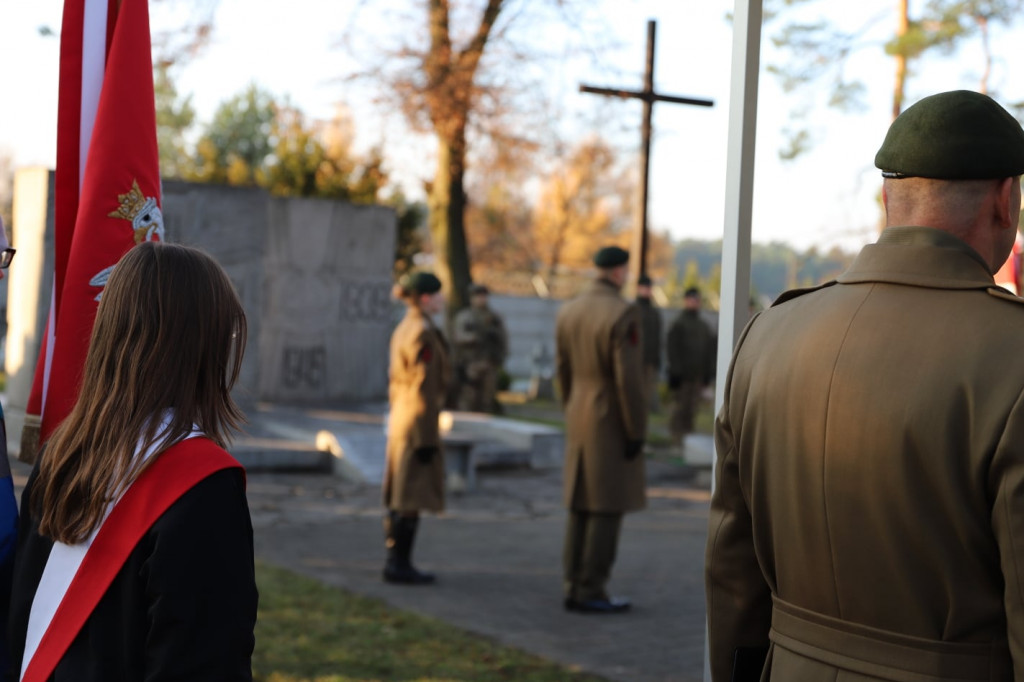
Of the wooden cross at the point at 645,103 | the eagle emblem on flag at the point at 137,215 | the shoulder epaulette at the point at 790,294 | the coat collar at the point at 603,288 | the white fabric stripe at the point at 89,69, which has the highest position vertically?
the wooden cross at the point at 645,103

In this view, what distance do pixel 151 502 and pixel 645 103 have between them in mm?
13123

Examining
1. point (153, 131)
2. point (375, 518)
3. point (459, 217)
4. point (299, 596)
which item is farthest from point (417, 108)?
point (153, 131)

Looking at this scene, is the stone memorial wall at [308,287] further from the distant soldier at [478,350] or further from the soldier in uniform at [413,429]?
the soldier in uniform at [413,429]

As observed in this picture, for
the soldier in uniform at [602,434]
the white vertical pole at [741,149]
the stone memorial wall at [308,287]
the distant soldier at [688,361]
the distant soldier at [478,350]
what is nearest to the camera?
the white vertical pole at [741,149]

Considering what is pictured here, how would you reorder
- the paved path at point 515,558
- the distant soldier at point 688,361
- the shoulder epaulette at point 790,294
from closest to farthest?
the shoulder epaulette at point 790,294 < the paved path at point 515,558 < the distant soldier at point 688,361

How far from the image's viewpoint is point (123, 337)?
2021 millimetres

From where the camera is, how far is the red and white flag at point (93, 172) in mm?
3033

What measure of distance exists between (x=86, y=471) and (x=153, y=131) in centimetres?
151

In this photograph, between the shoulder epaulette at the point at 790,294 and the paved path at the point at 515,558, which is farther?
the paved path at the point at 515,558

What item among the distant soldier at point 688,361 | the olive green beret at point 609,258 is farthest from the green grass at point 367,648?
the distant soldier at point 688,361

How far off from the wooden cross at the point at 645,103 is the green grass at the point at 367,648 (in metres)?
8.40

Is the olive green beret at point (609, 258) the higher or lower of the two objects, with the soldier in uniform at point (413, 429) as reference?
higher

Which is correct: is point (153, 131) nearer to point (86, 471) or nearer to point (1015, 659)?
point (86, 471)

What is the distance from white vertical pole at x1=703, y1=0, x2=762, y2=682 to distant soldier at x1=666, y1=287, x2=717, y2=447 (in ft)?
38.2
